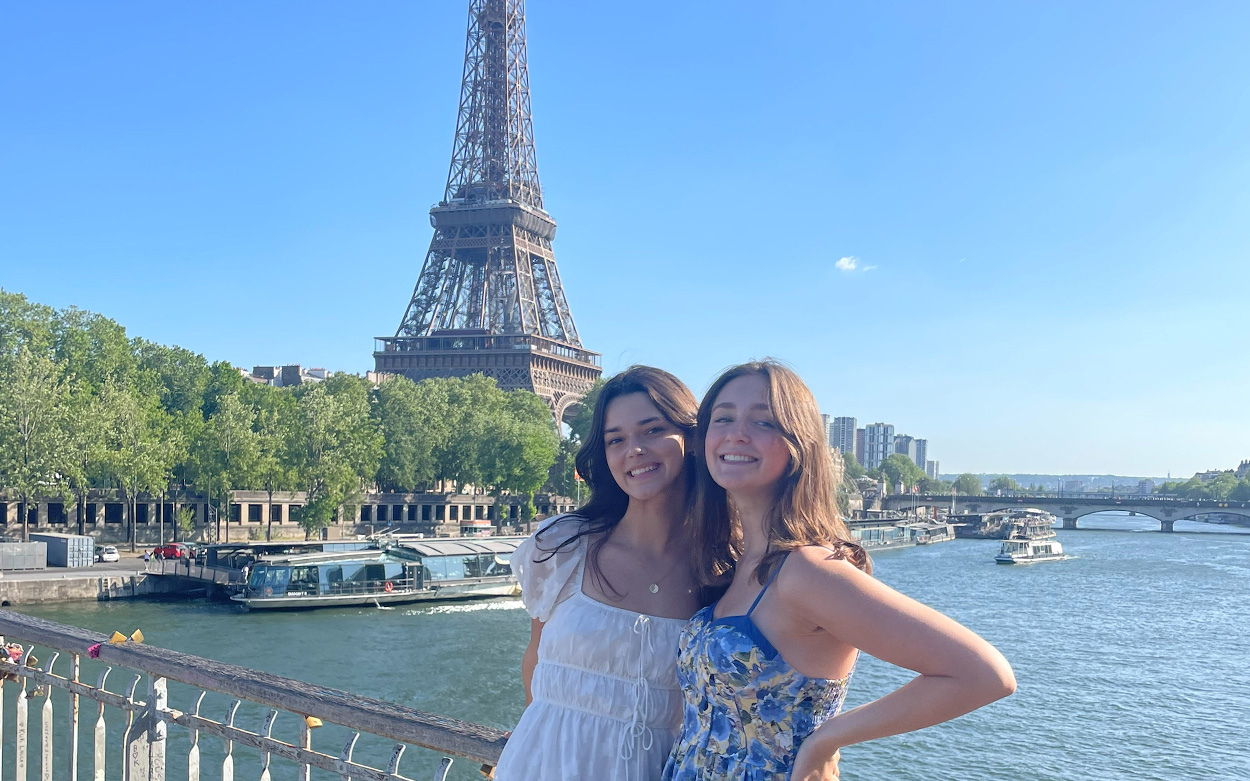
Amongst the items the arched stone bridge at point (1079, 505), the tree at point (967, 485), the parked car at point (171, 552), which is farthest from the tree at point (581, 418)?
the tree at point (967, 485)

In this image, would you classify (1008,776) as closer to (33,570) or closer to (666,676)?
(666,676)

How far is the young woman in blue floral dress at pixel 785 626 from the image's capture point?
220cm

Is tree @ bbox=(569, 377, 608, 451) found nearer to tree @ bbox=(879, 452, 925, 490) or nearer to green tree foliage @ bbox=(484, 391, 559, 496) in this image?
green tree foliage @ bbox=(484, 391, 559, 496)

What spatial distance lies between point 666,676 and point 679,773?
11.7 inches

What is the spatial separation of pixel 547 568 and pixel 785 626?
3.00ft

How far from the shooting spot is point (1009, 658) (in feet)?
82.8

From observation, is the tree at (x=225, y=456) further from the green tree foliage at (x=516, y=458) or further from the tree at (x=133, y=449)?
the green tree foliage at (x=516, y=458)

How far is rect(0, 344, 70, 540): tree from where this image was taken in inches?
1335

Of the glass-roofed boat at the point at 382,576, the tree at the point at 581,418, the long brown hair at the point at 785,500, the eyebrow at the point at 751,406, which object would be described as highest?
the tree at the point at 581,418

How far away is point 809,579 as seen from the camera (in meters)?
2.37

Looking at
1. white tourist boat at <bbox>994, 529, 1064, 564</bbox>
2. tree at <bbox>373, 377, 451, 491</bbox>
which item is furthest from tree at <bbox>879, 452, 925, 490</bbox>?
tree at <bbox>373, 377, 451, 491</bbox>

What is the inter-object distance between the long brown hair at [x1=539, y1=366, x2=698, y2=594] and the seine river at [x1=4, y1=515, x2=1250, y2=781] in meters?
12.3

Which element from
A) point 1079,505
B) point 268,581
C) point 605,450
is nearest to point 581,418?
point 268,581

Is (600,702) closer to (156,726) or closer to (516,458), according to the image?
(156,726)
